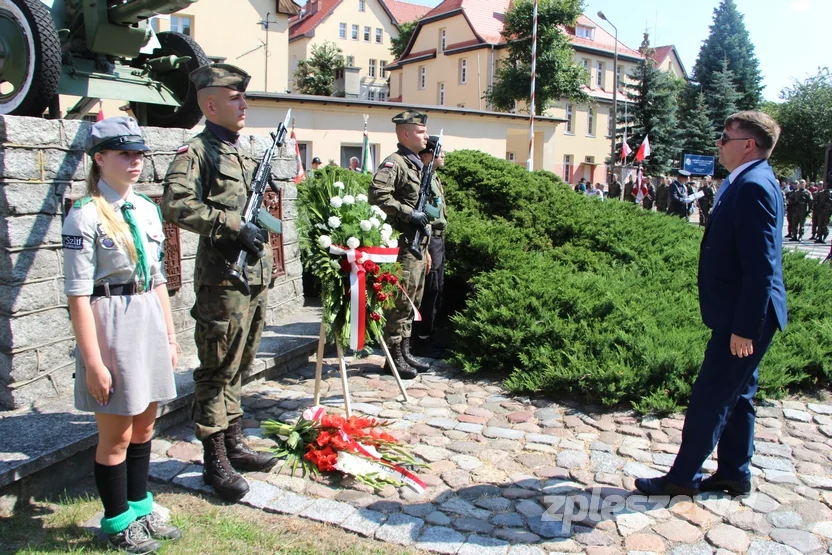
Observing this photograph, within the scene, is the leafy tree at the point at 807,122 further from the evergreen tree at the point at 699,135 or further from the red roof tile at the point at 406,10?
the red roof tile at the point at 406,10

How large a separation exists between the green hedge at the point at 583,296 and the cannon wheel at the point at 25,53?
3.84 m

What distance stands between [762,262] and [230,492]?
9.69 feet

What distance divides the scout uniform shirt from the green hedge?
11.0ft

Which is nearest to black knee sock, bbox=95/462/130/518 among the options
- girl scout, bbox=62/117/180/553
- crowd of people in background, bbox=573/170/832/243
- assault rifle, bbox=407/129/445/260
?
girl scout, bbox=62/117/180/553

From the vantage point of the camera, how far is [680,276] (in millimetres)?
7598

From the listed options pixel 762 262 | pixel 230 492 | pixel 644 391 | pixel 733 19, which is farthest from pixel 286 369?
pixel 733 19

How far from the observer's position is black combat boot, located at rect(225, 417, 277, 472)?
13.5 ft

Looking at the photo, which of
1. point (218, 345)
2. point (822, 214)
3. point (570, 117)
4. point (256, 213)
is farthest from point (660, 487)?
point (570, 117)

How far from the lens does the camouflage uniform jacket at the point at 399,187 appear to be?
5.92 metres

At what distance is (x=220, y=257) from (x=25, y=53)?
266 centimetres

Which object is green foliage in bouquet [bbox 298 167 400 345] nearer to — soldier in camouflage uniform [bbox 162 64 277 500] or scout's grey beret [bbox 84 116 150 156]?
soldier in camouflage uniform [bbox 162 64 277 500]

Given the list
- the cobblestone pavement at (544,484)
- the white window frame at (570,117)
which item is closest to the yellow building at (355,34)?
the white window frame at (570,117)

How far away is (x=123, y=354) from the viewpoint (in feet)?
10.3

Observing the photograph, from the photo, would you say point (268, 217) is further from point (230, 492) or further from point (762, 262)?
point (762, 262)
